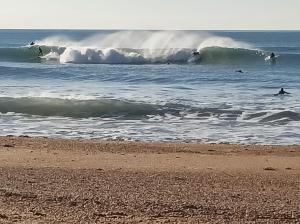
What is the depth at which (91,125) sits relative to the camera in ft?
47.9

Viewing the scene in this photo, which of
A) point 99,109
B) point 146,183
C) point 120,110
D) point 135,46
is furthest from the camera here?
point 135,46

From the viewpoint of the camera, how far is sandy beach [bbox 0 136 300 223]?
19.4 feet

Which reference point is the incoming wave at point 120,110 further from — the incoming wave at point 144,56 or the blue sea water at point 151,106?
the incoming wave at point 144,56

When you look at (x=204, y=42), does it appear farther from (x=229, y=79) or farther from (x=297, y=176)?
(x=297, y=176)

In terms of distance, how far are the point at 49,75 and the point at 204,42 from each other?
23.2m

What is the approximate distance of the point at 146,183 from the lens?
7.40m

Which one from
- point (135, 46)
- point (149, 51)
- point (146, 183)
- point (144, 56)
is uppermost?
point (146, 183)

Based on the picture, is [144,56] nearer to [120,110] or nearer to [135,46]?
[135,46]

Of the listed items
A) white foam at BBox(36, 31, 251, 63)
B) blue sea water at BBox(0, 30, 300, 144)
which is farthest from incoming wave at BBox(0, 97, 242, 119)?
white foam at BBox(36, 31, 251, 63)

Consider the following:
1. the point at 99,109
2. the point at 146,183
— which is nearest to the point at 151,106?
the point at 99,109

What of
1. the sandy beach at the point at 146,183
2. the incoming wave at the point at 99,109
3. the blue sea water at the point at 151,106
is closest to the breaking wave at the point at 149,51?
the blue sea water at the point at 151,106

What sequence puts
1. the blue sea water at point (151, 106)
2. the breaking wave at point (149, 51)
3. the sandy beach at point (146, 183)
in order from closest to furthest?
the sandy beach at point (146, 183), the blue sea water at point (151, 106), the breaking wave at point (149, 51)

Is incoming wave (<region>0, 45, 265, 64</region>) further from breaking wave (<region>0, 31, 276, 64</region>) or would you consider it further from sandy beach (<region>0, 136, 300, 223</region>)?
sandy beach (<region>0, 136, 300, 223</region>)

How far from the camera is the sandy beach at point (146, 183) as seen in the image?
5898mm
